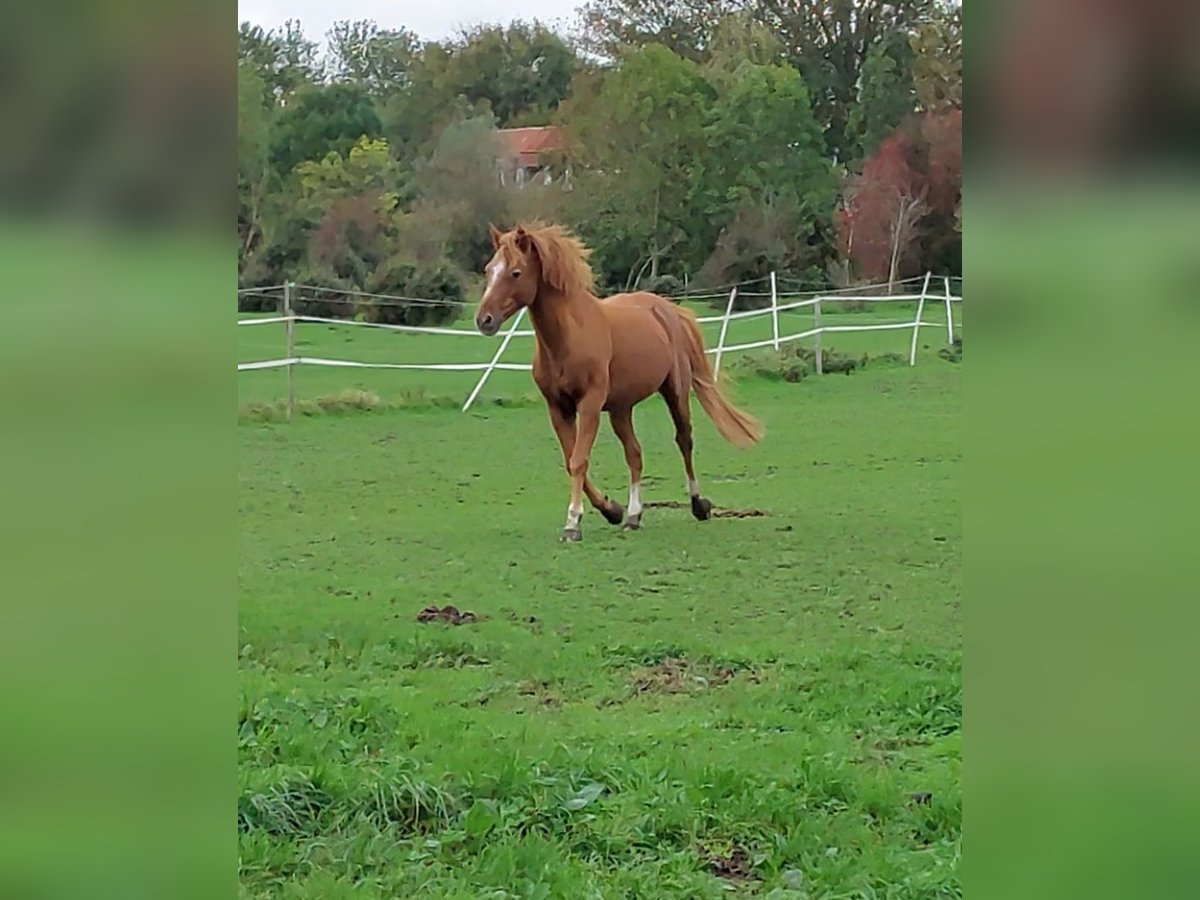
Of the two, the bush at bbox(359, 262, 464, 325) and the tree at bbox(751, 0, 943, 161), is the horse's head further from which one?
the tree at bbox(751, 0, 943, 161)

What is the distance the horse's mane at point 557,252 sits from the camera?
200cm

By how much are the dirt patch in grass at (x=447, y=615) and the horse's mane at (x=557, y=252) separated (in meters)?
0.55

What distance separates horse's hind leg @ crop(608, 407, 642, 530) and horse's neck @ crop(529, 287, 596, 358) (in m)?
0.15

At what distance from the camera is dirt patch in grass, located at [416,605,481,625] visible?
Answer: 199cm

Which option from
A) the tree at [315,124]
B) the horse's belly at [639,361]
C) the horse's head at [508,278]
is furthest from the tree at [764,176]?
the tree at [315,124]

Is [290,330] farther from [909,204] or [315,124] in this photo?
[909,204]

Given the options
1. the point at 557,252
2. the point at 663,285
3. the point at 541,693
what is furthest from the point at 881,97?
the point at 541,693

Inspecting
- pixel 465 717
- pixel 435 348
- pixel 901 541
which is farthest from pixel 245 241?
pixel 901 541

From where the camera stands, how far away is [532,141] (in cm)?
196

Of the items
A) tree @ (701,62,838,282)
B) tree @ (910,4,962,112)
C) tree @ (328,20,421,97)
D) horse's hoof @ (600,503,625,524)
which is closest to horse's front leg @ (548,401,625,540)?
horse's hoof @ (600,503,625,524)

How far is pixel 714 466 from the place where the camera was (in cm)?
215

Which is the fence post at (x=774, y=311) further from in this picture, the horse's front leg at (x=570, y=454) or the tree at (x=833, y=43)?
the horse's front leg at (x=570, y=454)
